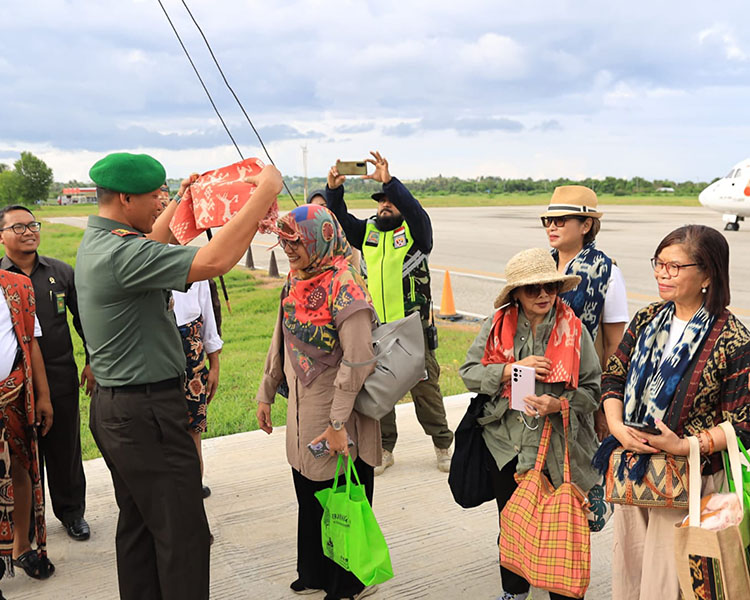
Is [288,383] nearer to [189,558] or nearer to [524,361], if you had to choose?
[189,558]

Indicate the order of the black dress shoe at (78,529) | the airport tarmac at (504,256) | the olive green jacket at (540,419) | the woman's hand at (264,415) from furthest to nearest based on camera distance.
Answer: the airport tarmac at (504,256) < the black dress shoe at (78,529) < the woman's hand at (264,415) < the olive green jacket at (540,419)

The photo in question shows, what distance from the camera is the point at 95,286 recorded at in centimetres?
258

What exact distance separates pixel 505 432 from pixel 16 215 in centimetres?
298

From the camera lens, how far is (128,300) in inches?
103

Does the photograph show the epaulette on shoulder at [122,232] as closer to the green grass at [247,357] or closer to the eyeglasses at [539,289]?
the eyeglasses at [539,289]

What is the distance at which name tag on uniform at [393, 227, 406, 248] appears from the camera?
16.4ft

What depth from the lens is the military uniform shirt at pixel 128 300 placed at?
96.3 inches

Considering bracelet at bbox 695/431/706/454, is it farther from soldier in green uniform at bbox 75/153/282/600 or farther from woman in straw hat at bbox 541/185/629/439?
soldier in green uniform at bbox 75/153/282/600

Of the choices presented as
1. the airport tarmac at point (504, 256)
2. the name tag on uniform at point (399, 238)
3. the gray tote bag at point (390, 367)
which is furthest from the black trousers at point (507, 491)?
the airport tarmac at point (504, 256)

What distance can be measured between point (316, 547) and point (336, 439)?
0.72m

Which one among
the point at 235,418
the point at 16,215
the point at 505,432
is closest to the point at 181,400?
the point at 505,432

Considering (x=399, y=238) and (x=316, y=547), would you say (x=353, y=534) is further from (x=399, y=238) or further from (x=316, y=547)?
(x=399, y=238)

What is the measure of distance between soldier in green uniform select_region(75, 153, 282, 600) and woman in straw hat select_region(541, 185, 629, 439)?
1.76m

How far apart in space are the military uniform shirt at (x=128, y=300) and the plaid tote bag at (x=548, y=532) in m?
1.58
